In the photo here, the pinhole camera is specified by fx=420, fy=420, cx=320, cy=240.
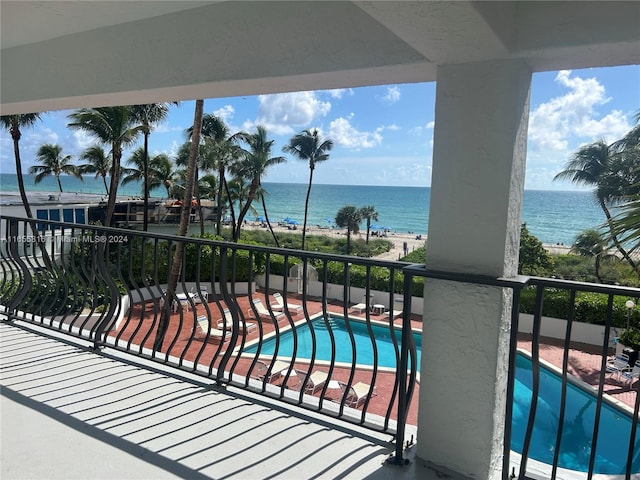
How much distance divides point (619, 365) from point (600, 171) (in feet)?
51.7

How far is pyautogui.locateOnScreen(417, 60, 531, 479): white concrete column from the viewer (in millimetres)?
1597

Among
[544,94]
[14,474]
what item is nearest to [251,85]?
[14,474]

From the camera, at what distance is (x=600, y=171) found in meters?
22.0

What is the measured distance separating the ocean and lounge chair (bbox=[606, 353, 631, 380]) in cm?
4485

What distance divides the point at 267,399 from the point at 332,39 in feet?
6.20

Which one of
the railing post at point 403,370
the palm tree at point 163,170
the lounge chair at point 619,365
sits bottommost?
the lounge chair at point 619,365

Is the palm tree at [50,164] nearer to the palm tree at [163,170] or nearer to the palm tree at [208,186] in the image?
the palm tree at [163,170]

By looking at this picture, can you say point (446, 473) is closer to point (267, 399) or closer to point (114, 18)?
point (267, 399)

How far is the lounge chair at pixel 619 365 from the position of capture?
381 inches

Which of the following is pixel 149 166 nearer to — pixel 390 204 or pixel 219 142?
pixel 219 142

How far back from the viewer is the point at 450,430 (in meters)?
1.77

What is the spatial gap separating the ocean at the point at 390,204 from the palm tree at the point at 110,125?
138 ft

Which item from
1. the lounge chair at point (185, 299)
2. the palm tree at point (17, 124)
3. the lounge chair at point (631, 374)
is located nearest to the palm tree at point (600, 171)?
the lounge chair at point (631, 374)

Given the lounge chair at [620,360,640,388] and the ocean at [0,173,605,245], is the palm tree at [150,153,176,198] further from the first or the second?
the ocean at [0,173,605,245]
